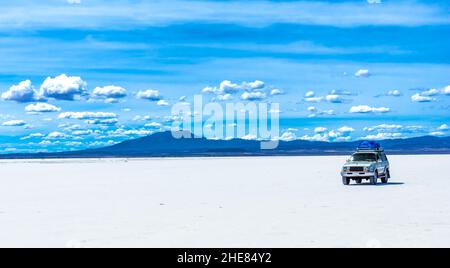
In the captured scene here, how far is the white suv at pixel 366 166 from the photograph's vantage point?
128 ft

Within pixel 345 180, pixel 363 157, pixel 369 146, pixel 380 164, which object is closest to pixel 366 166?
pixel 345 180

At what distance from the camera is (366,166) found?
39.1m

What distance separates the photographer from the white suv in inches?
1537

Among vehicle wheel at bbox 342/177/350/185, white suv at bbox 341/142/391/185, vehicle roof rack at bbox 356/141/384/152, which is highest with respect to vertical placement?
vehicle roof rack at bbox 356/141/384/152

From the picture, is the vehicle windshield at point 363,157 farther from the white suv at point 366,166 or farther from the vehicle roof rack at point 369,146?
the vehicle roof rack at point 369,146

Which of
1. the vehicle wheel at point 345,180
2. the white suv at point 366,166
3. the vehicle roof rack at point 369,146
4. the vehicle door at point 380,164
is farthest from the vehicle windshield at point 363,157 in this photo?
the vehicle wheel at point 345,180

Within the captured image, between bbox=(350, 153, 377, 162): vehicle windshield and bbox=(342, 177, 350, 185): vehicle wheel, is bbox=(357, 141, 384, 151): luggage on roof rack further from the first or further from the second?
bbox=(342, 177, 350, 185): vehicle wheel

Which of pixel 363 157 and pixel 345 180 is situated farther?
pixel 363 157

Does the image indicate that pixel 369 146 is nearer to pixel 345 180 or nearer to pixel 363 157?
pixel 363 157

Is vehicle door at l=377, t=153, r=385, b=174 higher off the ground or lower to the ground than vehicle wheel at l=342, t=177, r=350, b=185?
higher

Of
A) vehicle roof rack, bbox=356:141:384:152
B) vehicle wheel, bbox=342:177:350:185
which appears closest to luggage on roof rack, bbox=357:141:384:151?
vehicle roof rack, bbox=356:141:384:152
